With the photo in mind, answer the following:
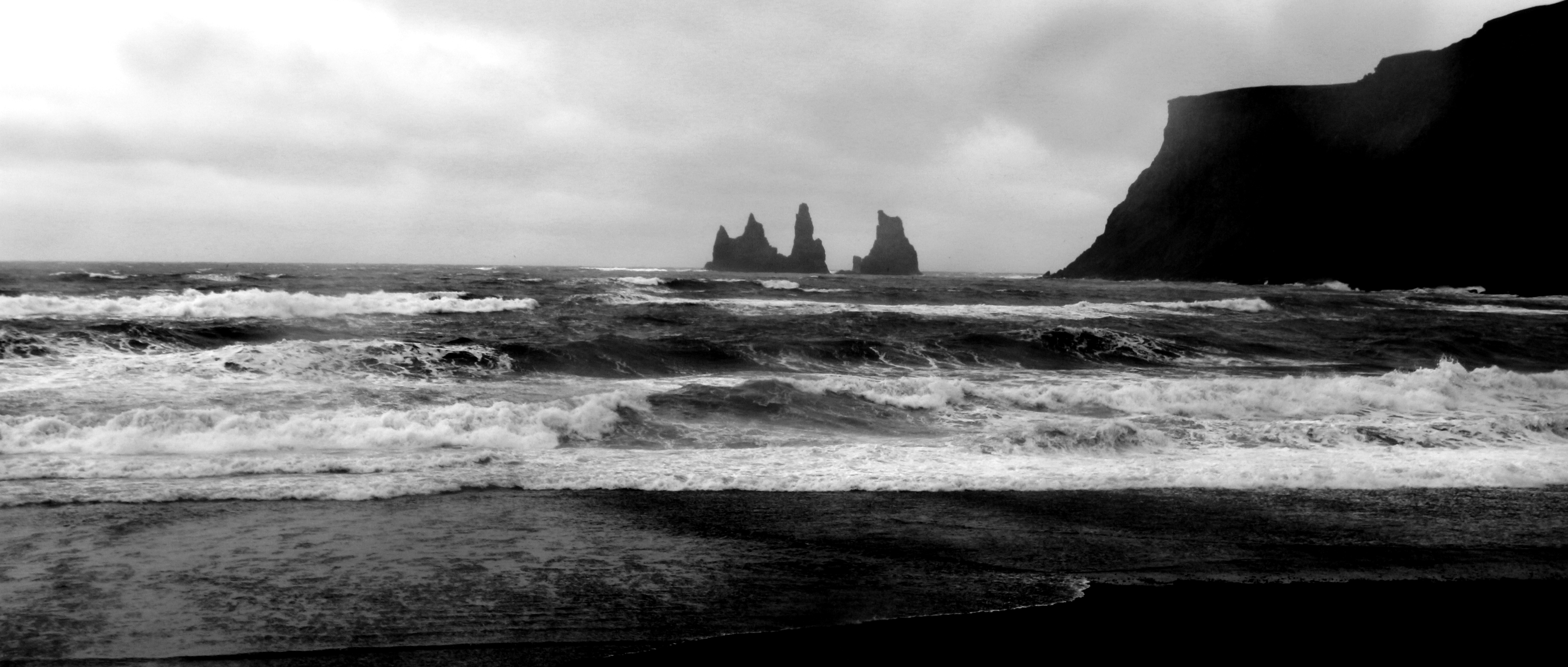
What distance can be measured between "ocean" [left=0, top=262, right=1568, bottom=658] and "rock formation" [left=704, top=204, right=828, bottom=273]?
317ft


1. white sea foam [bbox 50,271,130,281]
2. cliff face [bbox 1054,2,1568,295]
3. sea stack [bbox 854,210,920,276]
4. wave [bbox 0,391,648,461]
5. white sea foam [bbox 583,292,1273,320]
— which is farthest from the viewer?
sea stack [bbox 854,210,920,276]

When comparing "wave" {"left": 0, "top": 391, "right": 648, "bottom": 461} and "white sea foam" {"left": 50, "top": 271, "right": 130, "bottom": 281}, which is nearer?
"wave" {"left": 0, "top": 391, "right": 648, "bottom": 461}

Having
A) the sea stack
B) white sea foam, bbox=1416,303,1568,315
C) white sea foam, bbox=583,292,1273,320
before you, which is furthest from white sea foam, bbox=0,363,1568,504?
the sea stack

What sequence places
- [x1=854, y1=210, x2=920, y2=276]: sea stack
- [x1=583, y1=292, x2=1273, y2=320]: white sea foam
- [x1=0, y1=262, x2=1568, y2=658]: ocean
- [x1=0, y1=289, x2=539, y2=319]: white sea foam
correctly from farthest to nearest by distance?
[x1=854, y1=210, x2=920, y2=276]: sea stack < [x1=583, y1=292, x2=1273, y2=320]: white sea foam < [x1=0, y1=289, x2=539, y2=319]: white sea foam < [x1=0, y1=262, x2=1568, y2=658]: ocean

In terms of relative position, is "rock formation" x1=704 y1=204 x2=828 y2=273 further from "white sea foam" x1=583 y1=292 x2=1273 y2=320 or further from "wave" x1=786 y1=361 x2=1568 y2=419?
"wave" x1=786 y1=361 x2=1568 y2=419

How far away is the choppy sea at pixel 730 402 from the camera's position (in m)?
7.91

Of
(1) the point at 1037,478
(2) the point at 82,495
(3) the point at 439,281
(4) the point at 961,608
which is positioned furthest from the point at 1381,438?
(3) the point at 439,281

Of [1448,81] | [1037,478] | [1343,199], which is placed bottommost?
[1037,478]

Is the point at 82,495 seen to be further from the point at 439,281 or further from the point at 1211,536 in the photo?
the point at 439,281

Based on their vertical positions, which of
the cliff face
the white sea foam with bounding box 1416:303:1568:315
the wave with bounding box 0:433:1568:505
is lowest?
the wave with bounding box 0:433:1568:505

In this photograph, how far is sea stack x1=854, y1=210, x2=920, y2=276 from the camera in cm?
10938

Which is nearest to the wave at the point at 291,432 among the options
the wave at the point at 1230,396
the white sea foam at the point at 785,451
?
the white sea foam at the point at 785,451

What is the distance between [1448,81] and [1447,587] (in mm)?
78500

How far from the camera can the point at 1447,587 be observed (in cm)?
500
